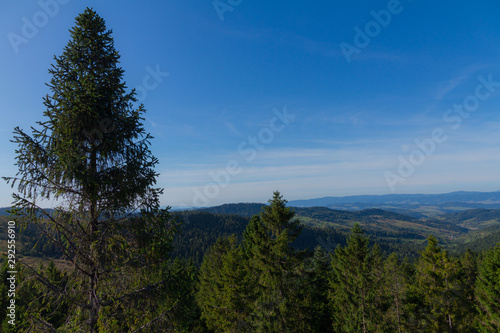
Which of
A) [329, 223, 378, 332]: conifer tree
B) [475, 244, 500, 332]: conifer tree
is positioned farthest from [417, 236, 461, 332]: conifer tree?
[329, 223, 378, 332]: conifer tree

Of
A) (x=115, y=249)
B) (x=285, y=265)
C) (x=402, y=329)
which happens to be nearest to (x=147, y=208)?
(x=115, y=249)

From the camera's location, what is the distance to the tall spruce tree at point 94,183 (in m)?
7.23

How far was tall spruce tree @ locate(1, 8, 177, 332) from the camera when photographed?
7230 mm

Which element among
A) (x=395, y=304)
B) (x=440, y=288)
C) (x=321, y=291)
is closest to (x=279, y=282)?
(x=395, y=304)

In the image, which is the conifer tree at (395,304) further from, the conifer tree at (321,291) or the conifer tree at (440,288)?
the conifer tree at (321,291)

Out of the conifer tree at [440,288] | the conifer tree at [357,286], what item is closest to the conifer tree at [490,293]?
the conifer tree at [440,288]

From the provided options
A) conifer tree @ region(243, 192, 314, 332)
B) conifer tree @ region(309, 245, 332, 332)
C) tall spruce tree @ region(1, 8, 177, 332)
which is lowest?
conifer tree @ region(309, 245, 332, 332)

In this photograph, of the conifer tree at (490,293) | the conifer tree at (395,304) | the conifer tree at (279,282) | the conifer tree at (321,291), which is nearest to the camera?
the conifer tree at (279,282)

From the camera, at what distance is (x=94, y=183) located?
7512mm

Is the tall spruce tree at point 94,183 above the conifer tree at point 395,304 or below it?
above

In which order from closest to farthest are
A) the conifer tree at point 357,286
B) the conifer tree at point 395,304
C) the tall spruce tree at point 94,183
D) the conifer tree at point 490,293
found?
the tall spruce tree at point 94,183 < the conifer tree at point 490,293 < the conifer tree at point 357,286 < the conifer tree at point 395,304

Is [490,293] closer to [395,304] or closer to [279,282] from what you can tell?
[395,304]

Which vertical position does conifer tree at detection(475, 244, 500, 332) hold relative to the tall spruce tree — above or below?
below

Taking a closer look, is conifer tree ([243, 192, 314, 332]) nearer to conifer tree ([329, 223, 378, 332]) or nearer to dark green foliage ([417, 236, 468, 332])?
conifer tree ([329, 223, 378, 332])
